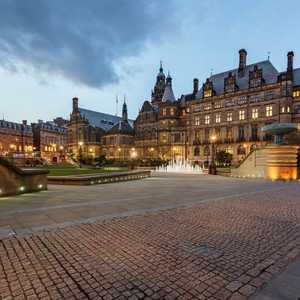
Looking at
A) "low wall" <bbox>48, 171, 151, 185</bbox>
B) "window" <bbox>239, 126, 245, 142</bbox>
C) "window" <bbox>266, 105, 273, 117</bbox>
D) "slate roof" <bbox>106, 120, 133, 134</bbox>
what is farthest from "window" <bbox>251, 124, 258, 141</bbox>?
"slate roof" <bbox>106, 120, 133, 134</bbox>

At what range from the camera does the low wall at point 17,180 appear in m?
11.2

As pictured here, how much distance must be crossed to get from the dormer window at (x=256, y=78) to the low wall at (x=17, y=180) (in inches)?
Answer: 1983

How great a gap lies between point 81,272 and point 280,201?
33.8ft

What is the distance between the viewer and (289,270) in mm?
3996

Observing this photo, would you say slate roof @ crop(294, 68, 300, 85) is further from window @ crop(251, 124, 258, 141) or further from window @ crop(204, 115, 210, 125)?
window @ crop(204, 115, 210, 125)

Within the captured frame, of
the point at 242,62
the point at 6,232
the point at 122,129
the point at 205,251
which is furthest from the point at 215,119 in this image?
the point at 6,232

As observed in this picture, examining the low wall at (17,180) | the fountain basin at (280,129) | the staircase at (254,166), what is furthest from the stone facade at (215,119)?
the low wall at (17,180)

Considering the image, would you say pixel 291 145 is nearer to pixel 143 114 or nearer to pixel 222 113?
pixel 222 113

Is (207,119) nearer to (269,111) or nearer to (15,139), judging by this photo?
(269,111)

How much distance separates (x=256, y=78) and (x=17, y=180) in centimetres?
5263

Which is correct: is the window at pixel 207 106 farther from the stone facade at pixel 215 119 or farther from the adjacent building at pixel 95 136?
the adjacent building at pixel 95 136

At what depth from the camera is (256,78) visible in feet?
165

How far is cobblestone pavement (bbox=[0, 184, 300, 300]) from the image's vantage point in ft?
11.0

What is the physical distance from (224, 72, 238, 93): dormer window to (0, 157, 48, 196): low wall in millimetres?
50829
